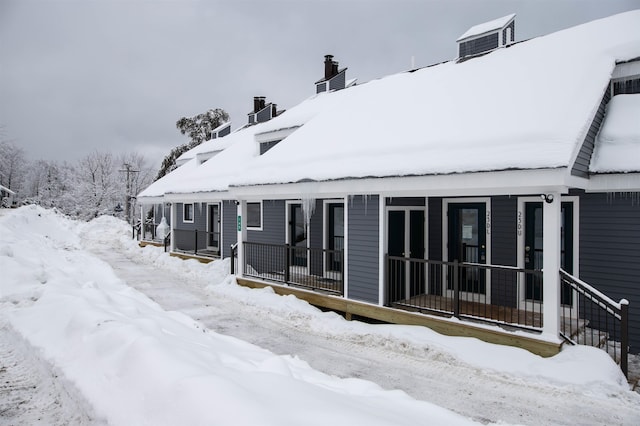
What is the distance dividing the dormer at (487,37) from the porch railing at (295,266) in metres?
7.26

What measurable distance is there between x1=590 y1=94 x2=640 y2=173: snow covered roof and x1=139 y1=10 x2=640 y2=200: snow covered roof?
0.71m

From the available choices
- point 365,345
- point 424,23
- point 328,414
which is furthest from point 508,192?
point 424,23

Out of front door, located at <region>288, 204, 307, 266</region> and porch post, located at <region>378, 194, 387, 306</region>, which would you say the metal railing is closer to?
porch post, located at <region>378, 194, 387, 306</region>

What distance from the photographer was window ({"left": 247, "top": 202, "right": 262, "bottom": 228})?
1453cm

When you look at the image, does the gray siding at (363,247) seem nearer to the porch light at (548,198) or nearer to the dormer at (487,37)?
the porch light at (548,198)

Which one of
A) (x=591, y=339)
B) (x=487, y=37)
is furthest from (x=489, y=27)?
(x=591, y=339)

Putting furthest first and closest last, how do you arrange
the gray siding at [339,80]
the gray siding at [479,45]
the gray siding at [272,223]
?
the gray siding at [339,80] → the gray siding at [272,223] → the gray siding at [479,45]

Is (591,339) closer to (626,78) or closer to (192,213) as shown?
(626,78)

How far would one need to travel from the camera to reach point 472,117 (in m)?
8.18

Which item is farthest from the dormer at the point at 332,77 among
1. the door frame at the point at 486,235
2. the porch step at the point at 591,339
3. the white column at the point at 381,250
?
the porch step at the point at 591,339

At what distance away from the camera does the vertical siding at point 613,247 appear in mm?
6910

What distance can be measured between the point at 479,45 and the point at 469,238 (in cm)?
620

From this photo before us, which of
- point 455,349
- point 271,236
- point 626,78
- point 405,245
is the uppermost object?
point 626,78

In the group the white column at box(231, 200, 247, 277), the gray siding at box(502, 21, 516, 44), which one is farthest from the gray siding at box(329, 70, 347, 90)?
the white column at box(231, 200, 247, 277)
